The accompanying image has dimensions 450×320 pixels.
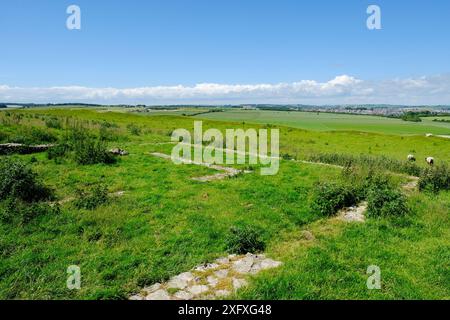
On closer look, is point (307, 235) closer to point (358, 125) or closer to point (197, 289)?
point (197, 289)

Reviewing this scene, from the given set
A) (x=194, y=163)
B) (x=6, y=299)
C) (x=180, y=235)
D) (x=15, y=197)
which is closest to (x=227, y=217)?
(x=180, y=235)

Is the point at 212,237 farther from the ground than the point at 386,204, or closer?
closer

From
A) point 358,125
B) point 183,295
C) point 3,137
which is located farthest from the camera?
point 358,125

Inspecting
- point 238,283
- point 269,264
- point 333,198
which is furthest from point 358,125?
point 238,283

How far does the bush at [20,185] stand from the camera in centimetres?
987

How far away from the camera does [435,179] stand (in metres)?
13.4

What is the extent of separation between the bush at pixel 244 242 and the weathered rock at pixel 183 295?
6.05 ft

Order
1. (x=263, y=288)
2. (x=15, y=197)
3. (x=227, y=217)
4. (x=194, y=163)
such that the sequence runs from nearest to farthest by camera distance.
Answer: (x=263, y=288) < (x=227, y=217) < (x=15, y=197) < (x=194, y=163)

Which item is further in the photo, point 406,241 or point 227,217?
point 227,217

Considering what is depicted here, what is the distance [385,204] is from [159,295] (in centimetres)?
737

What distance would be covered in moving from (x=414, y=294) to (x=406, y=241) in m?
2.44

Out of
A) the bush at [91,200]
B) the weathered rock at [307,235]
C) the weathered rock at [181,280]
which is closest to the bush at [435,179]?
the weathered rock at [307,235]

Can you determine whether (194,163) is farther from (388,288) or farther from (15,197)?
(388,288)
